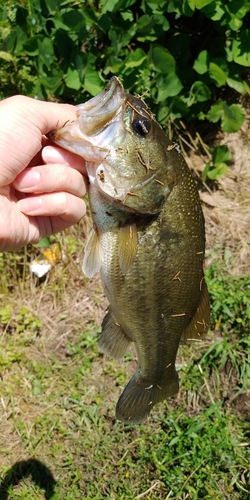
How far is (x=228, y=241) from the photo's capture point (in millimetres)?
3982

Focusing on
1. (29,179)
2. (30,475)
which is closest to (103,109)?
(29,179)

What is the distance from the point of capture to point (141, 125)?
5.63ft

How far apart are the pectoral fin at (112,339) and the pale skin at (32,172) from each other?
0.44 metres

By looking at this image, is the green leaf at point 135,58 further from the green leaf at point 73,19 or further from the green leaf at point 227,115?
the green leaf at point 227,115

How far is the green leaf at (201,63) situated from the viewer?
349 cm

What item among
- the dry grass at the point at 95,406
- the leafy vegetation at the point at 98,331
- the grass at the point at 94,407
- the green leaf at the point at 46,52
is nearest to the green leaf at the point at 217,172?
the leafy vegetation at the point at 98,331

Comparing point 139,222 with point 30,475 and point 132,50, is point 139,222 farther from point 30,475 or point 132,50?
point 30,475

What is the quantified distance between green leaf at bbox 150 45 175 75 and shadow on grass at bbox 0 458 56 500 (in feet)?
8.80

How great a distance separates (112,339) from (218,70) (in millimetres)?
2239

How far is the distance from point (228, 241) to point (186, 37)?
1.51m

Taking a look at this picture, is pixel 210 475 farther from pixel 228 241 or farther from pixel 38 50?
pixel 38 50

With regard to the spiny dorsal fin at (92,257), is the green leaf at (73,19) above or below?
above

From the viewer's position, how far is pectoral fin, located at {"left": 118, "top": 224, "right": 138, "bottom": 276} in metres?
1.76

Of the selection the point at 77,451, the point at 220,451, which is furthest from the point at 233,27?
the point at 77,451
